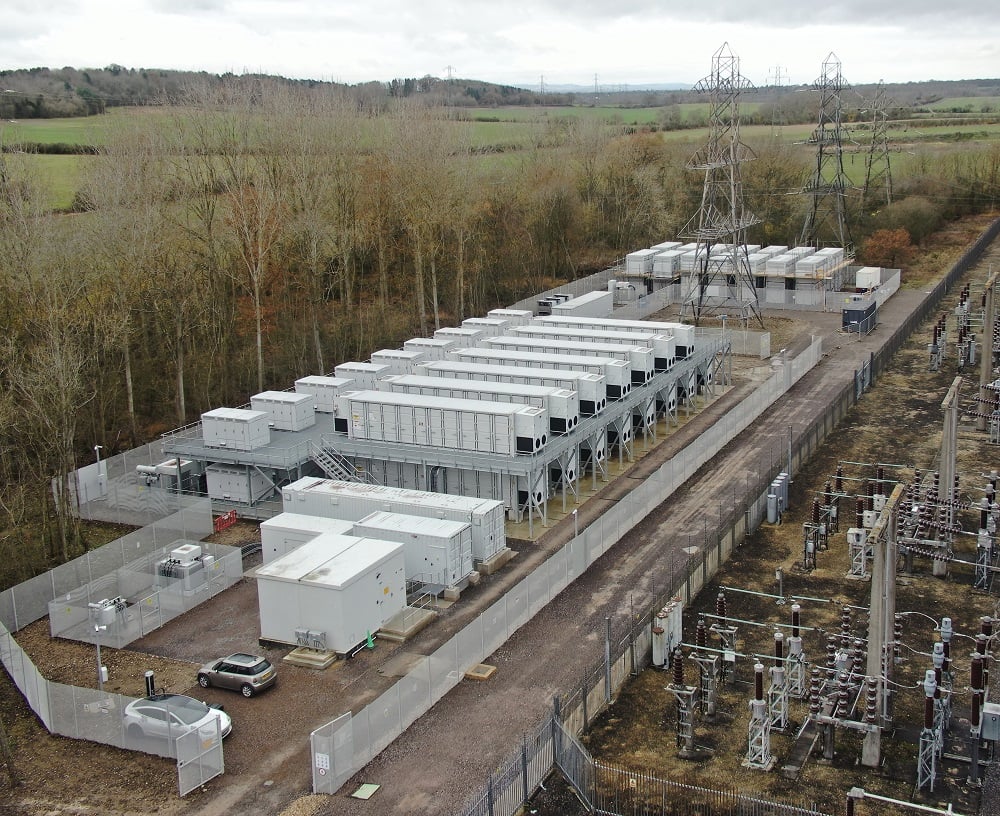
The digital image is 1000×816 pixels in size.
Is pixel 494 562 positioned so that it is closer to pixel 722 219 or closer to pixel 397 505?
pixel 397 505

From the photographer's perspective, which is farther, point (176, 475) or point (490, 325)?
point (490, 325)

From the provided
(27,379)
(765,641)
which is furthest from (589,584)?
(27,379)

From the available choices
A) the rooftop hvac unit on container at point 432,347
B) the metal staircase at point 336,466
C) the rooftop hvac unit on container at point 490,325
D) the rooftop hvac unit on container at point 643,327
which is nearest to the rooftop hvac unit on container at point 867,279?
the rooftop hvac unit on container at point 643,327

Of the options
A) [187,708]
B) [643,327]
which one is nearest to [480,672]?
[187,708]

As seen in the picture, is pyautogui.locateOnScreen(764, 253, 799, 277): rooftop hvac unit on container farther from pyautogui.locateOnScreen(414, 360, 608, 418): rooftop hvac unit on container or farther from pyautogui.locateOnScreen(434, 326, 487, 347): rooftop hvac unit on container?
A: pyautogui.locateOnScreen(414, 360, 608, 418): rooftop hvac unit on container

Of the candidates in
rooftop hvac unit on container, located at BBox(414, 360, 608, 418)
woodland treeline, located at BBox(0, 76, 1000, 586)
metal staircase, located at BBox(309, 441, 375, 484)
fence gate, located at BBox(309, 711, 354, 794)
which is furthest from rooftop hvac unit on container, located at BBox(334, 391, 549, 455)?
fence gate, located at BBox(309, 711, 354, 794)

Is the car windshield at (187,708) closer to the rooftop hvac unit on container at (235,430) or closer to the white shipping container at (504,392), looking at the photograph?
the rooftop hvac unit on container at (235,430)
